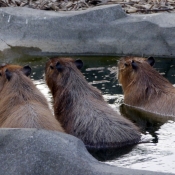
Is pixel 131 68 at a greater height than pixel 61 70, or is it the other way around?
pixel 61 70

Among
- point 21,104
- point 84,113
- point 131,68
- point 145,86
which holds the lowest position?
point 145,86

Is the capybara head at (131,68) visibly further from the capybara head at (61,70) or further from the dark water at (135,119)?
the capybara head at (61,70)

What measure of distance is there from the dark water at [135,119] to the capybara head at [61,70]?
552 millimetres

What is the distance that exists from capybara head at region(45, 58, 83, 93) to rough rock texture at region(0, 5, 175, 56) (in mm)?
2582

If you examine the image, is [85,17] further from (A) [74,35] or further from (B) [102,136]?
(B) [102,136]

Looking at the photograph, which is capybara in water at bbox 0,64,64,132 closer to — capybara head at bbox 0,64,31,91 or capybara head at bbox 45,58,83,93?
capybara head at bbox 0,64,31,91

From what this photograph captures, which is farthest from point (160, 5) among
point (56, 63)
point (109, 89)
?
point (56, 63)

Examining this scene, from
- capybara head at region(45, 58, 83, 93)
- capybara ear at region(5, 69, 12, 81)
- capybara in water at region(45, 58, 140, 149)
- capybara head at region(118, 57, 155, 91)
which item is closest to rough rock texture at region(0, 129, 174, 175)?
capybara in water at region(45, 58, 140, 149)

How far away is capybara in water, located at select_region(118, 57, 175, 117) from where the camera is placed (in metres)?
8.25

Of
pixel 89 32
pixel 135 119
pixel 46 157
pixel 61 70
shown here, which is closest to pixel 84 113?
pixel 61 70

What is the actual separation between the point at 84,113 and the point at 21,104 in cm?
69

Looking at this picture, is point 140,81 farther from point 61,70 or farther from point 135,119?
point 61,70

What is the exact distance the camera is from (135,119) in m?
8.17

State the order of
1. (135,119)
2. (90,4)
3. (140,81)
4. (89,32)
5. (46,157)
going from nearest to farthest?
(46,157) < (135,119) < (140,81) < (89,32) < (90,4)
